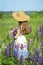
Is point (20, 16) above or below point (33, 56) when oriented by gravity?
above

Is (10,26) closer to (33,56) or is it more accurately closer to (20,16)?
(20,16)

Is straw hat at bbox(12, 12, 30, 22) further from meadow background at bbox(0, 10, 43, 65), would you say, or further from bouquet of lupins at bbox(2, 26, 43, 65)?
bouquet of lupins at bbox(2, 26, 43, 65)

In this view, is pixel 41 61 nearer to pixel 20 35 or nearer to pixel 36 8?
pixel 20 35

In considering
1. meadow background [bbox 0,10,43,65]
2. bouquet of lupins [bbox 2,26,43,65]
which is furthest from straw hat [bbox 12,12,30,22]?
bouquet of lupins [bbox 2,26,43,65]

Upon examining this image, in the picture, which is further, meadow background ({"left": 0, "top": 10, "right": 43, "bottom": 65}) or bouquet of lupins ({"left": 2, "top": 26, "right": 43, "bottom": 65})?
meadow background ({"left": 0, "top": 10, "right": 43, "bottom": 65})

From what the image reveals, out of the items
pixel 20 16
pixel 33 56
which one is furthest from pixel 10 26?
pixel 33 56

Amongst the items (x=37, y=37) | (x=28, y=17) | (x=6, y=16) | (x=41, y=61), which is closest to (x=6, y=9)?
(x=6, y=16)

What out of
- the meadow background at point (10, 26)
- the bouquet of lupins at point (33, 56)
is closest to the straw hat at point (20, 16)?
the meadow background at point (10, 26)

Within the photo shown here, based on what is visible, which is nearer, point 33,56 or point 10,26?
point 33,56

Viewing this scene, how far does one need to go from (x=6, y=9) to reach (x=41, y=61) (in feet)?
1.45

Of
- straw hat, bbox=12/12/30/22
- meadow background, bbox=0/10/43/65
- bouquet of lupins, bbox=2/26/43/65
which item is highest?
straw hat, bbox=12/12/30/22

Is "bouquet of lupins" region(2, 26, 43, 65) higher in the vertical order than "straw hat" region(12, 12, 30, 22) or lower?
lower

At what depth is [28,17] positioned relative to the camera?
3.50 feet

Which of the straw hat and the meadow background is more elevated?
the straw hat
